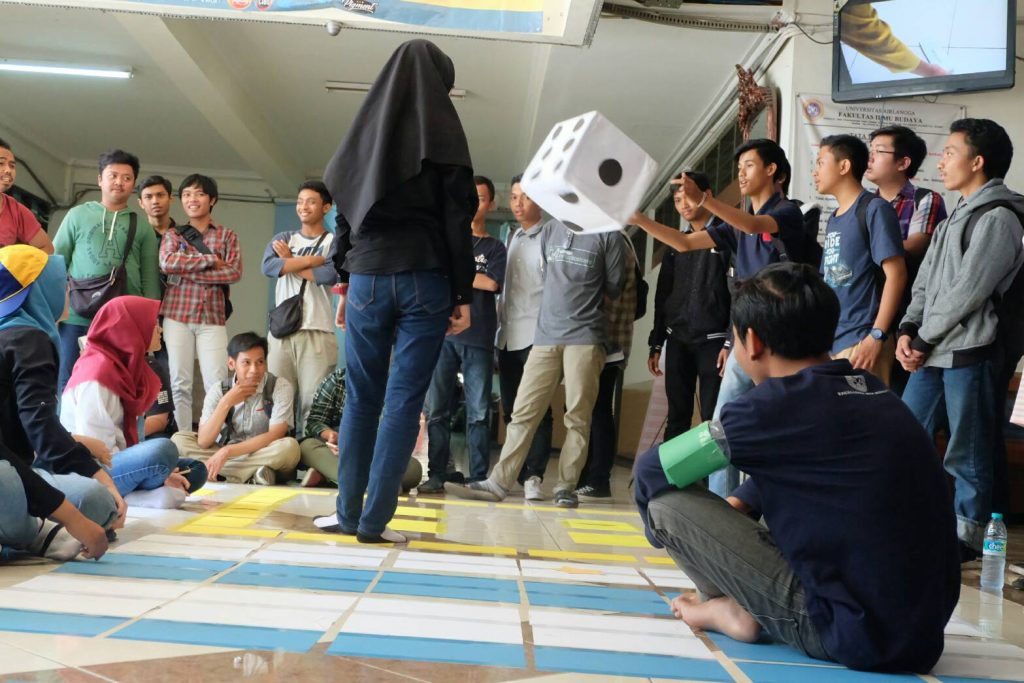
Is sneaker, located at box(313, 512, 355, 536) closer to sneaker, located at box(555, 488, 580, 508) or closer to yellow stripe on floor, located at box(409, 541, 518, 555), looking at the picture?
yellow stripe on floor, located at box(409, 541, 518, 555)

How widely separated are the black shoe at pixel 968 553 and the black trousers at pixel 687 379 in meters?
1.52

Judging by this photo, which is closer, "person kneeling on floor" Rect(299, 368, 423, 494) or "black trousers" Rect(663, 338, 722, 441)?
"black trousers" Rect(663, 338, 722, 441)

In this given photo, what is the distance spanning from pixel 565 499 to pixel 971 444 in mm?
1861

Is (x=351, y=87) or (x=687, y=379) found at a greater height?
(x=351, y=87)

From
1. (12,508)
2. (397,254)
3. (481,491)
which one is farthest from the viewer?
(481,491)

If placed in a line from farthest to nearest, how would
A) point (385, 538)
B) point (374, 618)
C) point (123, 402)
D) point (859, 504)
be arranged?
point (123, 402) < point (385, 538) < point (374, 618) < point (859, 504)

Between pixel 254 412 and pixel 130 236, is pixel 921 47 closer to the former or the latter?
pixel 254 412

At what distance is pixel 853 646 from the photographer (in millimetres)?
1652

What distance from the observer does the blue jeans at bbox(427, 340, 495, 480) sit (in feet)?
15.4

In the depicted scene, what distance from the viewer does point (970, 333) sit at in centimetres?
305

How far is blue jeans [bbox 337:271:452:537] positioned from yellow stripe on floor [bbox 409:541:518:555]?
15cm

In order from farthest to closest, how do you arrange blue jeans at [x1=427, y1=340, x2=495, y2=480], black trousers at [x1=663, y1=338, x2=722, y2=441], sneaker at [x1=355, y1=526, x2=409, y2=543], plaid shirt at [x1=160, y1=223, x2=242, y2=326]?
plaid shirt at [x1=160, y1=223, x2=242, y2=326]
blue jeans at [x1=427, y1=340, x2=495, y2=480]
black trousers at [x1=663, y1=338, x2=722, y2=441]
sneaker at [x1=355, y1=526, x2=409, y2=543]

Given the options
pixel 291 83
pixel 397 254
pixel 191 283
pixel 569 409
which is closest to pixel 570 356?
pixel 569 409

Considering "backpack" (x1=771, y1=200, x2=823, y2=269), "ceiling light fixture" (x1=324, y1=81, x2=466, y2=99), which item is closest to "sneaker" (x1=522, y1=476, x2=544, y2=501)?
"backpack" (x1=771, y1=200, x2=823, y2=269)
